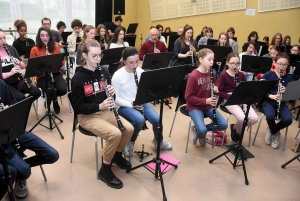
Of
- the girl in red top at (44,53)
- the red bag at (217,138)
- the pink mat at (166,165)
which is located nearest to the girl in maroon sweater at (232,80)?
the red bag at (217,138)

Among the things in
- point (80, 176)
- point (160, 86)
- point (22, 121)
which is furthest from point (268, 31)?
point (22, 121)

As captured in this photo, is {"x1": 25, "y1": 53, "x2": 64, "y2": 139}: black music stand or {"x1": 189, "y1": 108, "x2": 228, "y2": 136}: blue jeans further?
{"x1": 25, "y1": 53, "x2": 64, "y2": 139}: black music stand

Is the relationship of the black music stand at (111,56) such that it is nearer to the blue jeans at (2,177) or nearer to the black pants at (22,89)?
the black pants at (22,89)

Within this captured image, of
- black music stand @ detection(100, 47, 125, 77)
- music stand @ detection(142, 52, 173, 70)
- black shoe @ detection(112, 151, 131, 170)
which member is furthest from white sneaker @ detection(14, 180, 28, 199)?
music stand @ detection(142, 52, 173, 70)

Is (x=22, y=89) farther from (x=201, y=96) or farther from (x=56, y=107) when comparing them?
(x=201, y=96)

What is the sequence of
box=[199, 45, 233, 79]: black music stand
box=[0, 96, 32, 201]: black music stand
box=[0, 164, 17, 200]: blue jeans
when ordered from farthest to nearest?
box=[199, 45, 233, 79]: black music stand
box=[0, 164, 17, 200]: blue jeans
box=[0, 96, 32, 201]: black music stand

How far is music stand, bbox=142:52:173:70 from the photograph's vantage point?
3824 mm

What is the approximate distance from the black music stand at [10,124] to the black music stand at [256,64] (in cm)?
320

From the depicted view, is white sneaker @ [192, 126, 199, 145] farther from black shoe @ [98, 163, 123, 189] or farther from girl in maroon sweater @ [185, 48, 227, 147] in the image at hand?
black shoe @ [98, 163, 123, 189]

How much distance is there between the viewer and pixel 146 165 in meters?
2.77

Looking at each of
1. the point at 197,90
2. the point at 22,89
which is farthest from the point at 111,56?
the point at 197,90

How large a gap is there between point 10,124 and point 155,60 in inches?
101

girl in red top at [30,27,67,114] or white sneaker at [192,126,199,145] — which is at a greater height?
girl in red top at [30,27,67,114]

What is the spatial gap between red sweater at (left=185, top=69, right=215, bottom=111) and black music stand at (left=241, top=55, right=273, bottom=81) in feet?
4.02
